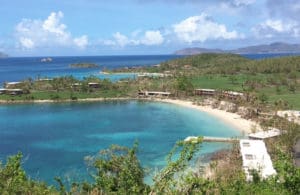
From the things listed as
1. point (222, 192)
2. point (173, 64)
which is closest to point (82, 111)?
point (222, 192)

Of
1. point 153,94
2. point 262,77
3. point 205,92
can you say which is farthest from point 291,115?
point 262,77

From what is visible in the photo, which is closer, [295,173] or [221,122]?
[295,173]

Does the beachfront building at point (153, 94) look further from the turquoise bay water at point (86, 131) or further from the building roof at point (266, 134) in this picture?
the building roof at point (266, 134)

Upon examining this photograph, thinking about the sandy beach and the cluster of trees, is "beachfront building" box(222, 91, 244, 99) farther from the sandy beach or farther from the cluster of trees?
the cluster of trees

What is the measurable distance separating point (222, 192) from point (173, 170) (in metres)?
4.34

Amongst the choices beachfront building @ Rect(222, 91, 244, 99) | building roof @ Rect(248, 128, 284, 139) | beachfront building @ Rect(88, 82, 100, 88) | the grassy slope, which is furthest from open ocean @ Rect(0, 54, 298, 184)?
the grassy slope

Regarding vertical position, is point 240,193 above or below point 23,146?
above

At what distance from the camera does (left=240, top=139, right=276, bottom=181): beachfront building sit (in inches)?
1029

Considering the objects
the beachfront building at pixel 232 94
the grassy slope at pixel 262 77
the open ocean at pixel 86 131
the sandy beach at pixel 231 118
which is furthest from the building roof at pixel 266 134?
the beachfront building at pixel 232 94

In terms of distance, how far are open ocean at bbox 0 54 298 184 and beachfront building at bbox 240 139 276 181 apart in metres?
5.22

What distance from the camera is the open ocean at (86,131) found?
3453cm

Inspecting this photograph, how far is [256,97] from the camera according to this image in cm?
5791

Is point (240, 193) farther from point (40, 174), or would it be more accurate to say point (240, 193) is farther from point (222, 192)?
point (40, 174)

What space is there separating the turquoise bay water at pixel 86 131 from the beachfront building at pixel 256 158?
522 cm
